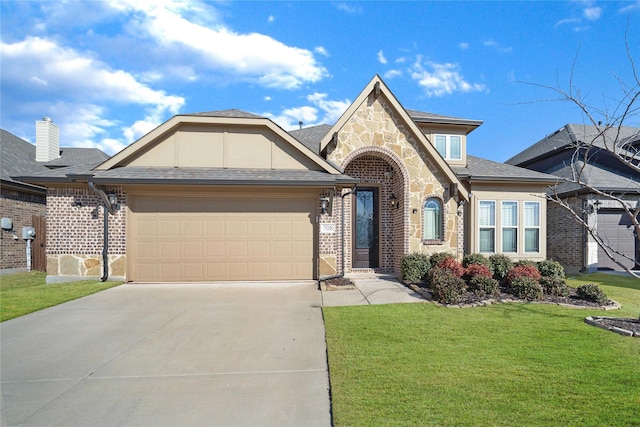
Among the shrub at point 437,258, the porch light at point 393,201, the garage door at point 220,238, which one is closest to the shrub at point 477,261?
the shrub at point 437,258

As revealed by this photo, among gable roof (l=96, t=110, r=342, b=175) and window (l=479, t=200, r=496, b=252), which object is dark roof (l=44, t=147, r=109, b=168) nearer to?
gable roof (l=96, t=110, r=342, b=175)

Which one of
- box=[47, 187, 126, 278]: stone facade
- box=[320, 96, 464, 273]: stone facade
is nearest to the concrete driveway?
box=[47, 187, 126, 278]: stone facade

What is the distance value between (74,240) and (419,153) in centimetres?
1091

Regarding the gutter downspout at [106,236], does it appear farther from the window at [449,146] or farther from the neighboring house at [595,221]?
the neighboring house at [595,221]

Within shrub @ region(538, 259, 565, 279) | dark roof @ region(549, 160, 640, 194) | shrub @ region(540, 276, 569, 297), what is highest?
dark roof @ region(549, 160, 640, 194)

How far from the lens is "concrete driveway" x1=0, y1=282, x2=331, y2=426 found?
355cm

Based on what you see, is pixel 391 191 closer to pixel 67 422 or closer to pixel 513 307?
pixel 513 307

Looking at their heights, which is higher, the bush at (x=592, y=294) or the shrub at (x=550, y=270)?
the shrub at (x=550, y=270)

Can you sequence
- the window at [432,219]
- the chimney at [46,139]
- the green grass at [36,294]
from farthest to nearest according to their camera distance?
1. the chimney at [46,139]
2. the window at [432,219]
3. the green grass at [36,294]

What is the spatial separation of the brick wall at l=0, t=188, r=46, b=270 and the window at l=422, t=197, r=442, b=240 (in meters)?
15.5

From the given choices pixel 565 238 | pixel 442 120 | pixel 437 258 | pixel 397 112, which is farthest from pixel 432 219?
→ pixel 565 238

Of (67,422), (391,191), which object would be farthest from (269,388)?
(391,191)

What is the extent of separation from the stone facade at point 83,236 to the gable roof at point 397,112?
6.66m

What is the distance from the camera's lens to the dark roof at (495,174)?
41.3 feet
